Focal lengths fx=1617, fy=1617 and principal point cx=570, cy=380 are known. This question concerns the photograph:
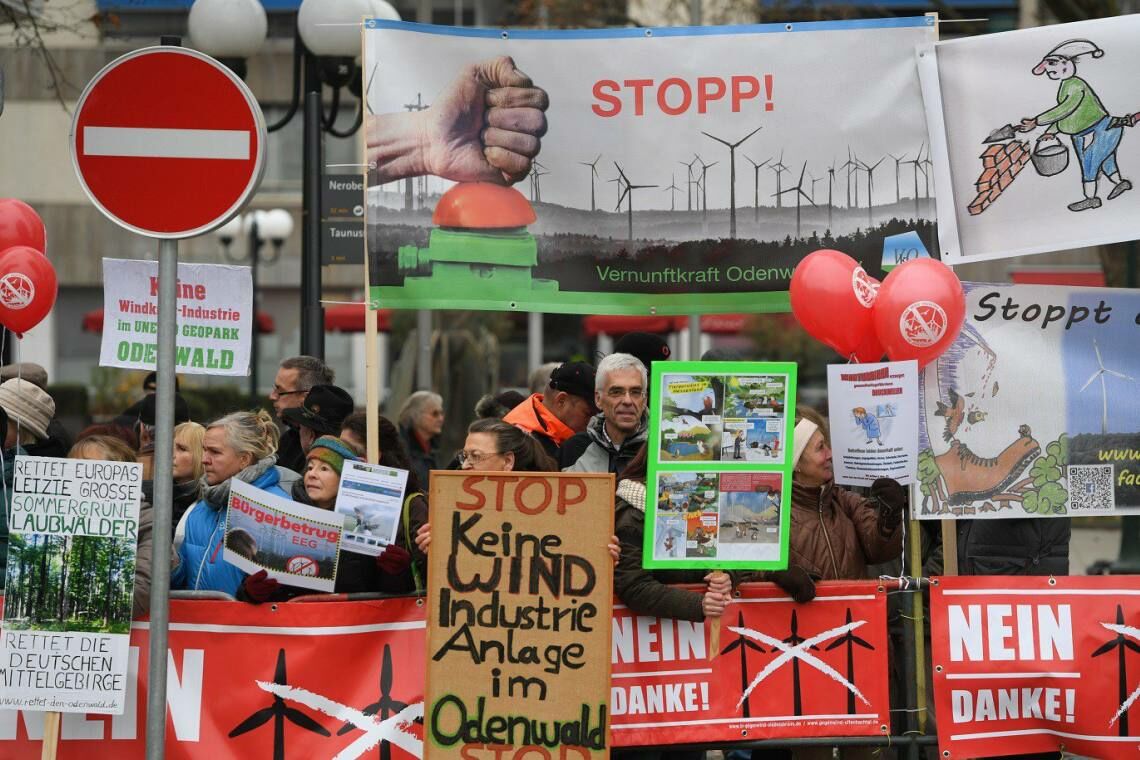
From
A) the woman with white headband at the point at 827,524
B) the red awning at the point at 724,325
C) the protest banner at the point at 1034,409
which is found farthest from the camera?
the red awning at the point at 724,325

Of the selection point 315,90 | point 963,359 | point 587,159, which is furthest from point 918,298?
point 315,90

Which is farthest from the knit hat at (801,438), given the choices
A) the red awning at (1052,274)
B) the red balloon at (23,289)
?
the red awning at (1052,274)

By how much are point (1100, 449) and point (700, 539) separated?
1873 millimetres

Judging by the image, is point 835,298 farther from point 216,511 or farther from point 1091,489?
point 216,511

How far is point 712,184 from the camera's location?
7180 millimetres

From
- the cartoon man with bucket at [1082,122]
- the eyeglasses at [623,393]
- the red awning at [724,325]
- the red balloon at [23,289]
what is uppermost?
the red awning at [724,325]

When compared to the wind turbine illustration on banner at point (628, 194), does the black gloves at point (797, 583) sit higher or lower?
lower

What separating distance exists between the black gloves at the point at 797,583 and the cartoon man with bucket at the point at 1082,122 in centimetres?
200

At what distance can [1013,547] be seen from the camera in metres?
6.76

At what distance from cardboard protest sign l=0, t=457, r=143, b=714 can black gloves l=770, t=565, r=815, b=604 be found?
2.46 meters

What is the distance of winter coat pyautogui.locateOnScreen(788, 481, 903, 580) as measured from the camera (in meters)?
6.49

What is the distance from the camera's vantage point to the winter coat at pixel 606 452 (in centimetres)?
693

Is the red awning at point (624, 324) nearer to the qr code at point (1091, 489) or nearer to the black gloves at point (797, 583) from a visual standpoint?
the qr code at point (1091, 489)

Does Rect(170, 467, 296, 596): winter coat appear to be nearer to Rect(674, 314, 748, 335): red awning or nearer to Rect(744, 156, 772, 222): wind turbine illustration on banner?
Rect(744, 156, 772, 222): wind turbine illustration on banner
